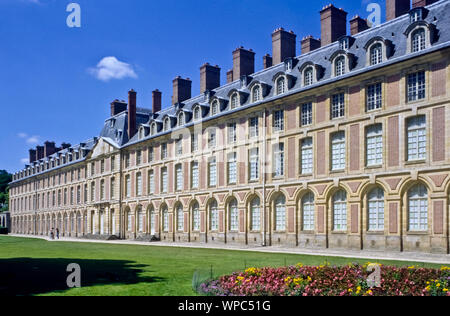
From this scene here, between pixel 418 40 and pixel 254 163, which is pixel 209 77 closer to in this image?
pixel 254 163

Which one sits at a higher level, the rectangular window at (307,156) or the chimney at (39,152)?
the chimney at (39,152)

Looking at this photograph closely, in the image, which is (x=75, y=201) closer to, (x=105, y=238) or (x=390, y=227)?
(x=105, y=238)

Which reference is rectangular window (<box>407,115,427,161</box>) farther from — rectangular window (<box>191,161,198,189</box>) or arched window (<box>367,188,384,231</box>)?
rectangular window (<box>191,161,198,189</box>)

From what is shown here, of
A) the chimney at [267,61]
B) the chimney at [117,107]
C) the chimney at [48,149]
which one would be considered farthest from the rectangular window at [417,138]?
the chimney at [48,149]

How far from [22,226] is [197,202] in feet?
189

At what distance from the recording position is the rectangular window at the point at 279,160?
35906 millimetres

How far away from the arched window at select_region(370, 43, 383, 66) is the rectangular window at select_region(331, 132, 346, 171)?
4557 mm

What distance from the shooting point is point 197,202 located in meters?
44.7

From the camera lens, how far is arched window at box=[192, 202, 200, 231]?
4425 centimetres

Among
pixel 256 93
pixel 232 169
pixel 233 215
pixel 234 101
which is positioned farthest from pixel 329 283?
pixel 234 101

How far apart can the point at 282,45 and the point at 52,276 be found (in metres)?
29.3

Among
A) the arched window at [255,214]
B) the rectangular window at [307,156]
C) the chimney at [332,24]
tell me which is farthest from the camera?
the arched window at [255,214]

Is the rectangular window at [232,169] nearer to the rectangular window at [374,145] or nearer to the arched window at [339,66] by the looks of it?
the arched window at [339,66]

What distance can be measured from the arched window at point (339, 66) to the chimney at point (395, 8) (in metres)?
4.31
